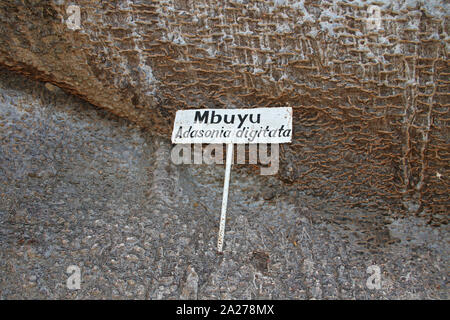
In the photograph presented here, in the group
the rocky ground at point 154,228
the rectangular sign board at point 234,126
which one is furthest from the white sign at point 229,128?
the rocky ground at point 154,228

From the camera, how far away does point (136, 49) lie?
160cm

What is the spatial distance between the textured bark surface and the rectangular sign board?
0.06 m

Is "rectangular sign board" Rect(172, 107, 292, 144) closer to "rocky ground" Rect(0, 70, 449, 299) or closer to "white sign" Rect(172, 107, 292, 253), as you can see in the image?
"white sign" Rect(172, 107, 292, 253)

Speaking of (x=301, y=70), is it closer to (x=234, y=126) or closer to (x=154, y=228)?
(x=234, y=126)

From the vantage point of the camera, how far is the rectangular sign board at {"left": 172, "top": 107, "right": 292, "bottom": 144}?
1.52 m

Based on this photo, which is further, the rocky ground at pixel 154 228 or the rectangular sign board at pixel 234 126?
the rectangular sign board at pixel 234 126

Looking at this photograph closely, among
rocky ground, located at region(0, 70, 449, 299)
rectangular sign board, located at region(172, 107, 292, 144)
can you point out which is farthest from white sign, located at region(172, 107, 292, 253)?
rocky ground, located at region(0, 70, 449, 299)

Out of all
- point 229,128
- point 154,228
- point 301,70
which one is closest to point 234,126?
point 229,128

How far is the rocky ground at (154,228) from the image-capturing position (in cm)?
138

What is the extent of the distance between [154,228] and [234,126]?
0.46 m

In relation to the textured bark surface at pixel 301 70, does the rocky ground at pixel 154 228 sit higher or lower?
lower

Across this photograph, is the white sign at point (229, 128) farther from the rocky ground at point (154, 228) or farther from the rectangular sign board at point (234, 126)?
the rocky ground at point (154, 228)

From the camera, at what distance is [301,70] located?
4.92 feet

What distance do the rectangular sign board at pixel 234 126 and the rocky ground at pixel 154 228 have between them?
0.64ft
